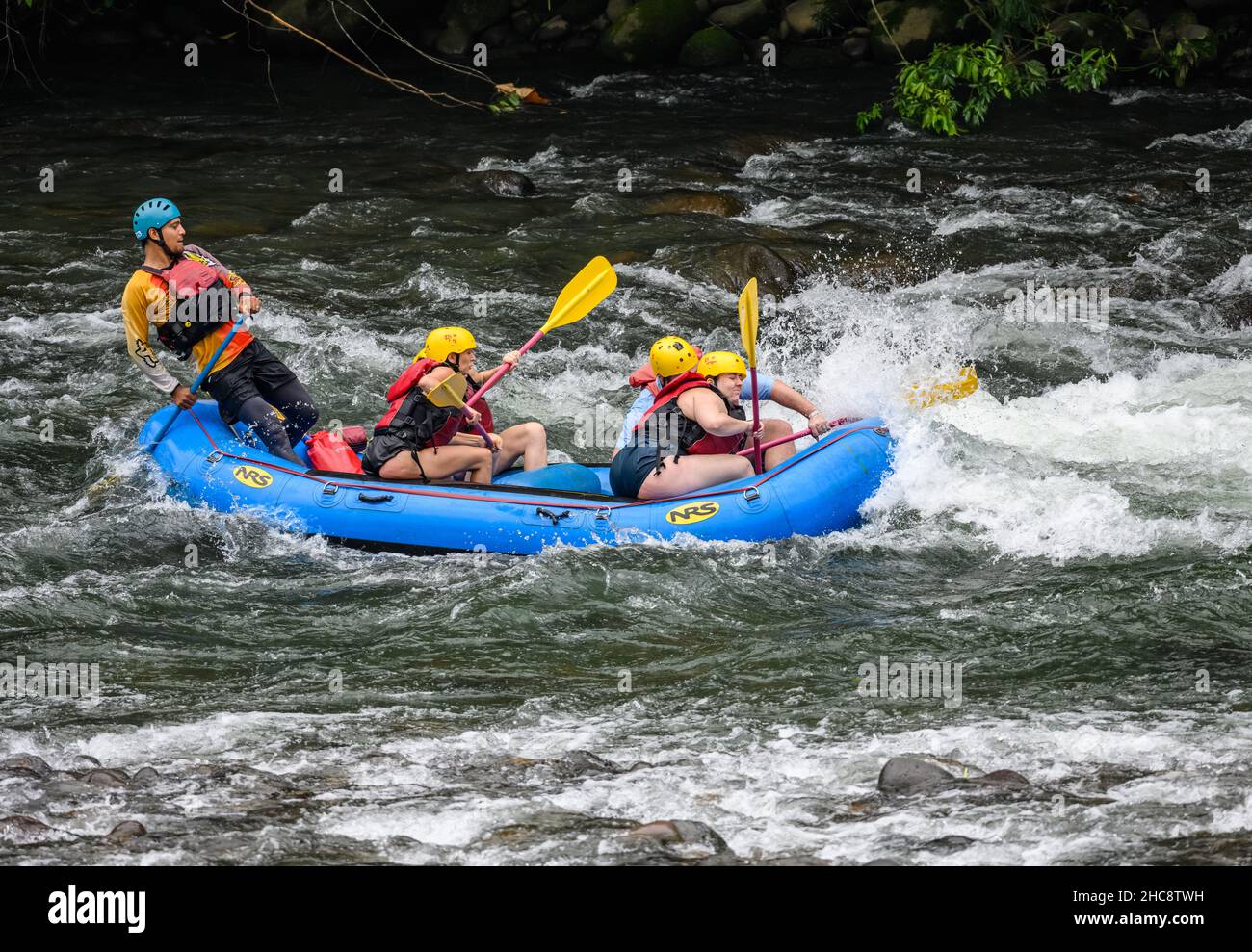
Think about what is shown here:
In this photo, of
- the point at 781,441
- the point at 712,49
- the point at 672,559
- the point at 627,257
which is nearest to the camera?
the point at 672,559

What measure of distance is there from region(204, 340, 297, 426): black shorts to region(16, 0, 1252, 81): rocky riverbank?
26.9ft

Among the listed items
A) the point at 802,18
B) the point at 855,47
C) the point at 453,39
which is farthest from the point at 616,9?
the point at 855,47

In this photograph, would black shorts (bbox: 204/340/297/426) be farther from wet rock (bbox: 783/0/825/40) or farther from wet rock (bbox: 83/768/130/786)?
wet rock (bbox: 783/0/825/40)

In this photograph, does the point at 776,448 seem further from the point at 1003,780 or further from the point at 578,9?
the point at 578,9

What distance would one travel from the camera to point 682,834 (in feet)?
14.5

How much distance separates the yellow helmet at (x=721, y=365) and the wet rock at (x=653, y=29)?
1118 centimetres

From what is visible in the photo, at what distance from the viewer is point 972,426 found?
8.87m

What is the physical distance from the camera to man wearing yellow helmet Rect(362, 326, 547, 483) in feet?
24.0

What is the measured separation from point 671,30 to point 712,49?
0.54 metres

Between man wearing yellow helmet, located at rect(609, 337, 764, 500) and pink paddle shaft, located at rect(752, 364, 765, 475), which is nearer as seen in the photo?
man wearing yellow helmet, located at rect(609, 337, 764, 500)

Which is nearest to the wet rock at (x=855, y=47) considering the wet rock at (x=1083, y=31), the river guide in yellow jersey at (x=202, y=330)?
the wet rock at (x=1083, y=31)

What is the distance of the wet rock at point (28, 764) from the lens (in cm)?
493

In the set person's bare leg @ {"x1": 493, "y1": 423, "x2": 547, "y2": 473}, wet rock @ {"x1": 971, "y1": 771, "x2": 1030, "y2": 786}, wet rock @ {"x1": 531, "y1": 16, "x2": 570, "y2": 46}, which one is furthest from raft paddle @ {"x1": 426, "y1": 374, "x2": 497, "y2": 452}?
wet rock @ {"x1": 531, "y1": 16, "x2": 570, "y2": 46}

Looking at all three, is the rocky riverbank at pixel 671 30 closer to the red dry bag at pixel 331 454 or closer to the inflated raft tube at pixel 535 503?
the red dry bag at pixel 331 454
